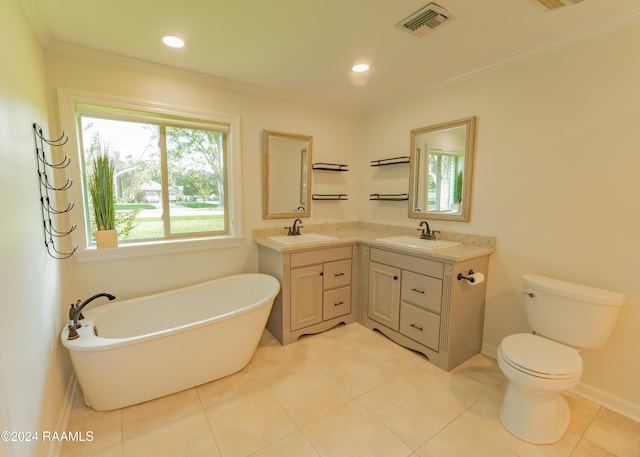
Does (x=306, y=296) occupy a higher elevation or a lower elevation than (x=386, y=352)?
higher

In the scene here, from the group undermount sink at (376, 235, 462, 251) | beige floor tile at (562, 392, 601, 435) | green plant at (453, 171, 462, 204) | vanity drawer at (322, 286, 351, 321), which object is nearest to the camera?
beige floor tile at (562, 392, 601, 435)

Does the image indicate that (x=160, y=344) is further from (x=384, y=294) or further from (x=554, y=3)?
(x=554, y=3)

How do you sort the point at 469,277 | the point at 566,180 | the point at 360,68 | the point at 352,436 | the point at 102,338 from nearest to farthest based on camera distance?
the point at 352,436 → the point at 102,338 → the point at 566,180 → the point at 469,277 → the point at 360,68

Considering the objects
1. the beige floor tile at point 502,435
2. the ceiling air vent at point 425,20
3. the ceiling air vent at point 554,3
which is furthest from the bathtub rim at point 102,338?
the ceiling air vent at point 554,3

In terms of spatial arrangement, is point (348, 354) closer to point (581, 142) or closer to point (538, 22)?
point (581, 142)

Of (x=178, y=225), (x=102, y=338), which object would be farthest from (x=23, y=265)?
(x=178, y=225)

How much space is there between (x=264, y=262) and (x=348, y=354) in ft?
3.65

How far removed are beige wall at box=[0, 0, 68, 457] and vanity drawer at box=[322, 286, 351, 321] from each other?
1899 millimetres

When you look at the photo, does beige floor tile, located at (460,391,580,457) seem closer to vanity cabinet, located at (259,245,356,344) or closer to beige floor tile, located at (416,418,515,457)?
beige floor tile, located at (416,418,515,457)

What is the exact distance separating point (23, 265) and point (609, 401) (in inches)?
129

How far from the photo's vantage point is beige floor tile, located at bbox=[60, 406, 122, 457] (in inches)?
58.7

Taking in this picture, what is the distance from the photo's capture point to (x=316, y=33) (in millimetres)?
1796

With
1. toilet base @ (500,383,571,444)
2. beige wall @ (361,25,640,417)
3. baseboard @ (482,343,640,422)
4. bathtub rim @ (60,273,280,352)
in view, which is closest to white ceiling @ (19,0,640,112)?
beige wall @ (361,25,640,417)

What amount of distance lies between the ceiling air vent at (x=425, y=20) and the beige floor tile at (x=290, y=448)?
241 cm
